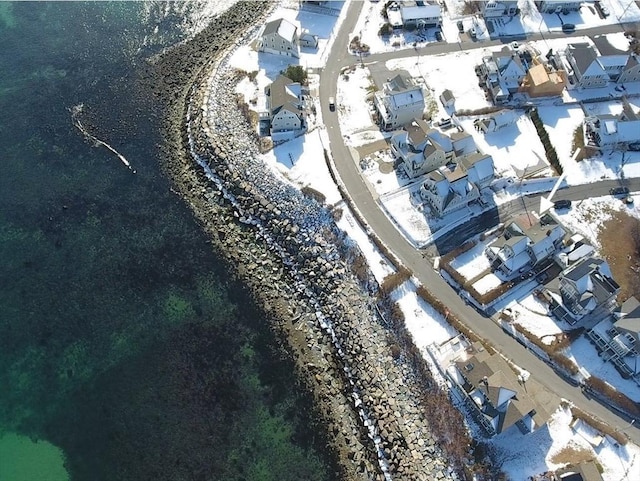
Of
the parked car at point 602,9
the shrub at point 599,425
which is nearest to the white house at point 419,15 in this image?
the parked car at point 602,9

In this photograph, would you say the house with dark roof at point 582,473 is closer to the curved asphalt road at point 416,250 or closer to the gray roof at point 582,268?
the curved asphalt road at point 416,250

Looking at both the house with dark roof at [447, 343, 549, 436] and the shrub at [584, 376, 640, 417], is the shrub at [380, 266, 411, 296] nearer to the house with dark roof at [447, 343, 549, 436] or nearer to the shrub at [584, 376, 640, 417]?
the house with dark roof at [447, 343, 549, 436]

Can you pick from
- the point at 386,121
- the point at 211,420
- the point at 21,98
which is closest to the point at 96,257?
the point at 211,420

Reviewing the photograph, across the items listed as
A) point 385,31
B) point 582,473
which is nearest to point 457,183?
point 582,473

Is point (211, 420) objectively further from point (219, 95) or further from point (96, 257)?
point (219, 95)

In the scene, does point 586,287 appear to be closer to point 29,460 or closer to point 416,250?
point 416,250

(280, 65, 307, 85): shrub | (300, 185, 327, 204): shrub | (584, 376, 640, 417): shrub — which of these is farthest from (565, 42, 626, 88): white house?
(584, 376, 640, 417): shrub

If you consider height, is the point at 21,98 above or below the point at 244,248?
above
